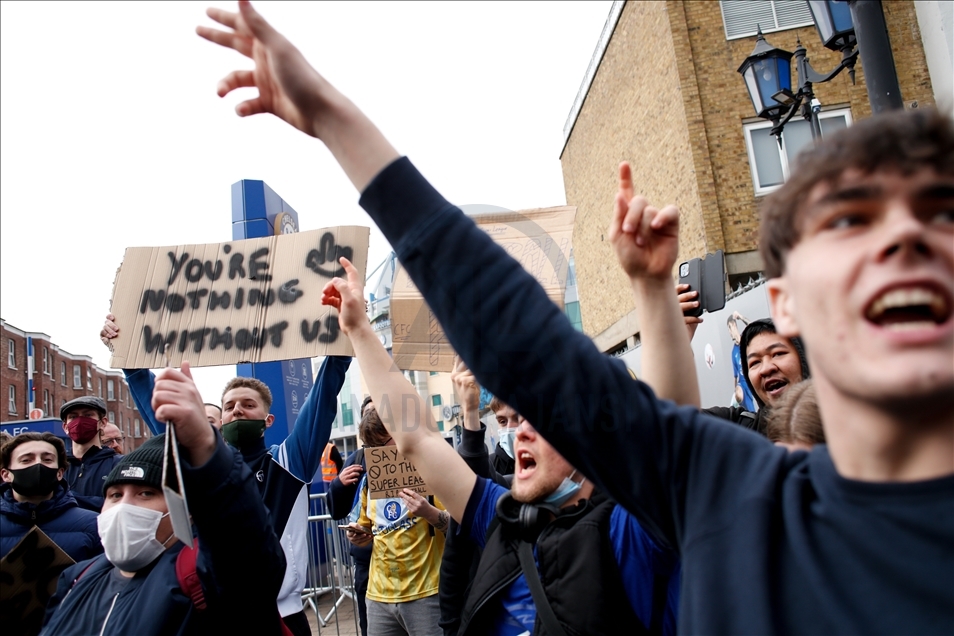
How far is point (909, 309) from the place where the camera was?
0.98 metres

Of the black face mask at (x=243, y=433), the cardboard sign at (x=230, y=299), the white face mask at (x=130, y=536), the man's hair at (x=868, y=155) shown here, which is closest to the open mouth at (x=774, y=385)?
the cardboard sign at (x=230, y=299)

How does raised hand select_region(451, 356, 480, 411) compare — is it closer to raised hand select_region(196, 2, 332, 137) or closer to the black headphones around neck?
the black headphones around neck

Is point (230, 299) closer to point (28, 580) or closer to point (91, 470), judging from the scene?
point (28, 580)

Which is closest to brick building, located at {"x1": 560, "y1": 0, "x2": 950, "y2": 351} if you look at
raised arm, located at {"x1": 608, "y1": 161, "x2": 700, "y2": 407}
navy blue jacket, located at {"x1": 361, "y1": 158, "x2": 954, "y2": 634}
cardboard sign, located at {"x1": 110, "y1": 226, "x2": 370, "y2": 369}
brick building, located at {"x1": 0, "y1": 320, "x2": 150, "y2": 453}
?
cardboard sign, located at {"x1": 110, "y1": 226, "x2": 370, "y2": 369}

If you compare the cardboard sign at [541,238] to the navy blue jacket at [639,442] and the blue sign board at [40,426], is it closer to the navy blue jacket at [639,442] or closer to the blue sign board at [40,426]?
the navy blue jacket at [639,442]

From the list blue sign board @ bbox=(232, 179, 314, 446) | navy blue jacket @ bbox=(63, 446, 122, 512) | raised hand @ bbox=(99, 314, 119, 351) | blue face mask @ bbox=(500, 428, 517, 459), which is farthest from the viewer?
blue sign board @ bbox=(232, 179, 314, 446)

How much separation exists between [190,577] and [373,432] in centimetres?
291

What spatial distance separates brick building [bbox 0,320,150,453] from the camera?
48688 mm

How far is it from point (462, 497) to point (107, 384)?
78.7 m

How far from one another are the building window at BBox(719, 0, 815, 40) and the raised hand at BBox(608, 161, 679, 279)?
16231 millimetres

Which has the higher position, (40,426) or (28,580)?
(40,426)

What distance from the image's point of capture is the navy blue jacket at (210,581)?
1892 mm

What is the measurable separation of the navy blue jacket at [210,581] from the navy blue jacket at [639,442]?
104 cm

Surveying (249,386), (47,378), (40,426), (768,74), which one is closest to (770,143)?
(768,74)
